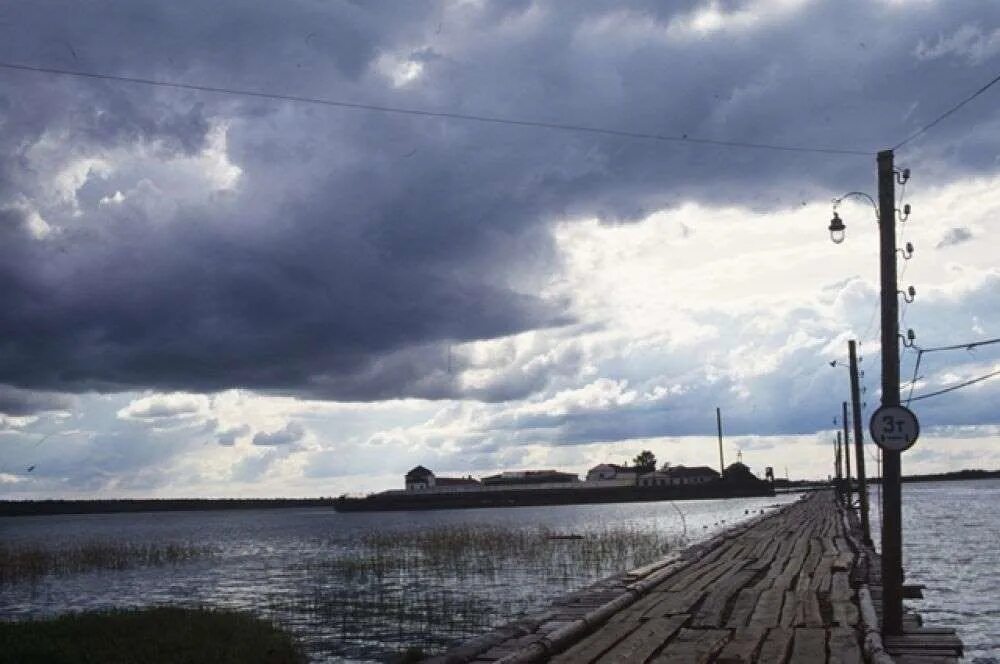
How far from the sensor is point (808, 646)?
1282cm

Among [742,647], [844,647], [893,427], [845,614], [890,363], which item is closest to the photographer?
[844,647]

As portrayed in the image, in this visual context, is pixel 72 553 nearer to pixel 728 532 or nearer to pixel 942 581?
pixel 728 532

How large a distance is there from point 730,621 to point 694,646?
2.39 metres

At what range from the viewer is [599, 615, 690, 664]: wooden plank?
40.0ft

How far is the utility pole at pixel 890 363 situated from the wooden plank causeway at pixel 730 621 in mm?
1129

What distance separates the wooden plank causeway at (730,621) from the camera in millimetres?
12422

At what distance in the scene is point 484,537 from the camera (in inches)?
2395

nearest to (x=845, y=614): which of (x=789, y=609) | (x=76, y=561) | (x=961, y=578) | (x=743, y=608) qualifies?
(x=789, y=609)

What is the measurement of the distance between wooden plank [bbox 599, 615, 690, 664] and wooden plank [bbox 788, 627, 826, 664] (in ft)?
5.81

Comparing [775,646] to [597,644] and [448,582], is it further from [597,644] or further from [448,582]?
[448,582]

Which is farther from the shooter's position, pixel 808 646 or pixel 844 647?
pixel 808 646

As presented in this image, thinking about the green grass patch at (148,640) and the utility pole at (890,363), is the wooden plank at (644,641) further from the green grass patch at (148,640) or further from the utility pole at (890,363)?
the green grass patch at (148,640)

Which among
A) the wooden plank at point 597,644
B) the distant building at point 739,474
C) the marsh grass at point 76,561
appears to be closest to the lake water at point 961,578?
the wooden plank at point 597,644

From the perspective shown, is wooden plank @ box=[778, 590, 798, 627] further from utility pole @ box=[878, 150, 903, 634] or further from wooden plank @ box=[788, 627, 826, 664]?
utility pole @ box=[878, 150, 903, 634]
